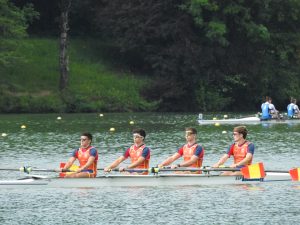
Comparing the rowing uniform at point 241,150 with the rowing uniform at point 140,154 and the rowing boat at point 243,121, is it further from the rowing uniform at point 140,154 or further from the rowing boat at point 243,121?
the rowing boat at point 243,121

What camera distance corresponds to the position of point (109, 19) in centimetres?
7275

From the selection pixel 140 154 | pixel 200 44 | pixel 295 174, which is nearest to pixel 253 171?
pixel 295 174

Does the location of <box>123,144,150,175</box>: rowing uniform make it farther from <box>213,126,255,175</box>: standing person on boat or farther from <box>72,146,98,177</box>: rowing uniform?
<box>213,126,255,175</box>: standing person on boat

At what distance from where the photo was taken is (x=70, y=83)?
70.1 meters

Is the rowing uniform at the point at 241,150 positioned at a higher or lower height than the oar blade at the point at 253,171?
higher

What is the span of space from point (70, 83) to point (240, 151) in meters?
41.7

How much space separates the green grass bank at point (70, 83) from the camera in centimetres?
6619

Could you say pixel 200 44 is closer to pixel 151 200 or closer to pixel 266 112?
pixel 266 112

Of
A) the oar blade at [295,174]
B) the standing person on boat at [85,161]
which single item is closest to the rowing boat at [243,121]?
the oar blade at [295,174]

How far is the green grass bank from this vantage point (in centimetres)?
6619

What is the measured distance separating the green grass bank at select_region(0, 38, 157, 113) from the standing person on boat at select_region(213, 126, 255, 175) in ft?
123

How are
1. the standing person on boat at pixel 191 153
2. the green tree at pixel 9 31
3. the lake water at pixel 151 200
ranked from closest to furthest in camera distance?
1. the lake water at pixel 151 200
2. the standing person on boat at pixel 191 153
3. the green tree at pixel 9 31

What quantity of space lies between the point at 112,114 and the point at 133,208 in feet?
131

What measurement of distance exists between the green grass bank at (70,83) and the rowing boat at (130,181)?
3689cm
